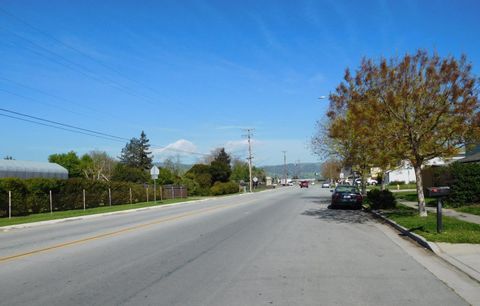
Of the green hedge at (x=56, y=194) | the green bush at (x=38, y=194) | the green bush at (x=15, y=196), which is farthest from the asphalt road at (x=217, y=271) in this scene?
the green bush at (x=38, y=194)

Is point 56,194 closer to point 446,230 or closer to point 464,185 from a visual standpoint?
point 464,185

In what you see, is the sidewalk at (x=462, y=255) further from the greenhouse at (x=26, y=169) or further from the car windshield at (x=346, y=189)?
the greenhouse at (x=26, y=169)

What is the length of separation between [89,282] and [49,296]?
3.26 ft

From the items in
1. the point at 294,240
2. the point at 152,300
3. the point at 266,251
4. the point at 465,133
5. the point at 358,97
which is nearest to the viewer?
Result: the point at 152,300

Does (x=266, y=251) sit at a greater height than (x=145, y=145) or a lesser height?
lesser

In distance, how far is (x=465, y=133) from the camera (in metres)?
17.0

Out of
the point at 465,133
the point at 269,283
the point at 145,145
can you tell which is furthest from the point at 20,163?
the point at 145,145

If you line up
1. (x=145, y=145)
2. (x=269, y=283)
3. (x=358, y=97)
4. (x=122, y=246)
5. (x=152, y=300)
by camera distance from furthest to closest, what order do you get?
(x=145, y=145)
(x=358, y=97)
(x=122, y=246)
(x=269, y=283)
(x=152, y=300)

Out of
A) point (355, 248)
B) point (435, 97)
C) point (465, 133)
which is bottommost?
point (355, 248)

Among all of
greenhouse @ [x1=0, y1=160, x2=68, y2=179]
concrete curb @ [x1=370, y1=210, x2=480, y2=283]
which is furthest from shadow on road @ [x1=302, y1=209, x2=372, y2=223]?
greenhouse @ [x1=0, y1=160, x2=68, y2=179]

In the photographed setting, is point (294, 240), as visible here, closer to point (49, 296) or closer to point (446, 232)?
point (446, 232)

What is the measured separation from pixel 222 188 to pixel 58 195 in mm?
37409

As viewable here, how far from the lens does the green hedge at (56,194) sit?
2901 cm

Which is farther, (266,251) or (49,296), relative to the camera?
(266,251)
